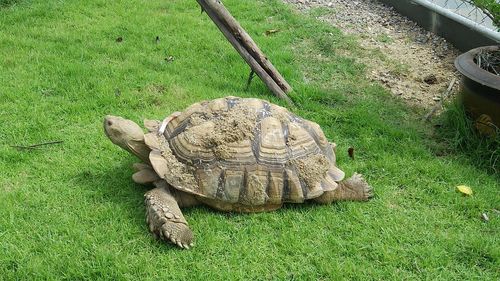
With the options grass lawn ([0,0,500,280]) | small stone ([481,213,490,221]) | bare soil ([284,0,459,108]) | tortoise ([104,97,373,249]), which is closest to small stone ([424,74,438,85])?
bare soil ([284,0,459,108])

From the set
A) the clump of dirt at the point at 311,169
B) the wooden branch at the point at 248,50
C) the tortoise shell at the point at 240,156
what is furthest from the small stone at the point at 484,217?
the wooden branch at the point at 248,50

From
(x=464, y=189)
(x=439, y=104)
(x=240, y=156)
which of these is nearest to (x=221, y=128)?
(x=240, y=156)

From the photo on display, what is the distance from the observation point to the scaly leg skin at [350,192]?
14.0 feet

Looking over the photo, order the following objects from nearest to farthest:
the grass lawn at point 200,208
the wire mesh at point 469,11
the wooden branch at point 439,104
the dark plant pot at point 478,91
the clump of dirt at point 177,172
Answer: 1. the grass lawn at point 200,208
2. the clump of dirt at point 177,172
3. the dark plant pot at point 478,91
4. the wooden branch at point 439,104
5. the wire mesh at point 469,11

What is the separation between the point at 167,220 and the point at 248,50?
9.36 feet

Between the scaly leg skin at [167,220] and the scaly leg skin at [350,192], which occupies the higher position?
the scaly leg skin at [167,220]

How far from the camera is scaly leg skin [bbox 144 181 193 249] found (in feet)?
12.0

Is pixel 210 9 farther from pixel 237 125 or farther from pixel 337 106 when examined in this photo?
pixel 237 125

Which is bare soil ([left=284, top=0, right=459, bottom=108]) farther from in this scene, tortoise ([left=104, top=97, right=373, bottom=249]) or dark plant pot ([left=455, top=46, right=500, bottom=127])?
tortoise ([left=104, top=97, right=373, bottom=249])

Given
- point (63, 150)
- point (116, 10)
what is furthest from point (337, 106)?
point (116, 10)

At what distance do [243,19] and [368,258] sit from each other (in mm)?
5283

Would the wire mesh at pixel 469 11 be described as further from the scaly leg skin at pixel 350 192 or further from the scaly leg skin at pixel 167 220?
the scaly leg skin at pixel 167 220

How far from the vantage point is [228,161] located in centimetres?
395

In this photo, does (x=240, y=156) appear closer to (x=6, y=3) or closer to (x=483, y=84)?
(x=483, y=84)
